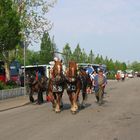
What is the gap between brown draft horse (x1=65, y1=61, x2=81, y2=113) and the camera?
19.0 metres

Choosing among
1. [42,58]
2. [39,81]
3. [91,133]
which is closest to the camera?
[91,133]

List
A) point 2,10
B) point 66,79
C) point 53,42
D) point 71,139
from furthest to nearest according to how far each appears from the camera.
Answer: point 53,42 < point 2,10 < point 66,79 < point 71,139

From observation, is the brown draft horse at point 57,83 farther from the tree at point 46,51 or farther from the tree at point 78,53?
the tree at point 78,53

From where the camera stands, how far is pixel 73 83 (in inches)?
760

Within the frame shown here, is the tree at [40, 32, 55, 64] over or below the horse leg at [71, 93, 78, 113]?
over

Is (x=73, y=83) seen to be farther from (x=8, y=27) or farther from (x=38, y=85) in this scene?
(x=8, y=27)

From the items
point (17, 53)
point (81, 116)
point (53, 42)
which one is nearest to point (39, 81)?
point (81, 116)

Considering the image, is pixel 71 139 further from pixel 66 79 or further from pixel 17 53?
pixel 17 53

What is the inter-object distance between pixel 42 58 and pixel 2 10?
199 ft

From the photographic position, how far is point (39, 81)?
25.3m

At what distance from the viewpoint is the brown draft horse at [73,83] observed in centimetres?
1903

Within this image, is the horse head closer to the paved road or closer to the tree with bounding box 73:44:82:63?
the paved road

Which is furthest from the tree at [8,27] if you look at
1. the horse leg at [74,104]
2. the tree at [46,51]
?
the tree at [46,51]

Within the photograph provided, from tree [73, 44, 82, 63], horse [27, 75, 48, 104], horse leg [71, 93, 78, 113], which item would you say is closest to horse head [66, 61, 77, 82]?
horse leg [71, 93, 78, 113]
